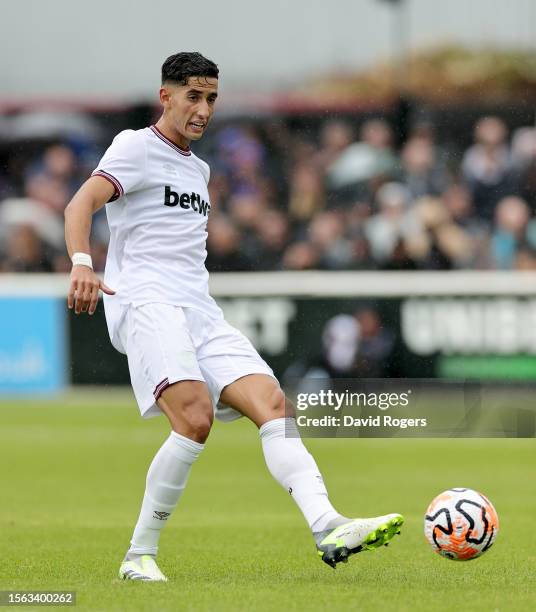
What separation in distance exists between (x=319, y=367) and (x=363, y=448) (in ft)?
8.99

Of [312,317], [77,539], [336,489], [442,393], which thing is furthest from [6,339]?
[77,539]

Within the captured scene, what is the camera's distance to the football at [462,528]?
18.9ft

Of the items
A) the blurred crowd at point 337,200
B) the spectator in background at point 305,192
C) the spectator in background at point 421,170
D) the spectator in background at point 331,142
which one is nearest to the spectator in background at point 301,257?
the blurred crowd at point 337,200

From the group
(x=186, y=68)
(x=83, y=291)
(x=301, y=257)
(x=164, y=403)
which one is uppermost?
(x=186, y=68)

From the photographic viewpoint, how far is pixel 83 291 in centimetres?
538

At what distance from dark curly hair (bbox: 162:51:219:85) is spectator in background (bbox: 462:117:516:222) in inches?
440

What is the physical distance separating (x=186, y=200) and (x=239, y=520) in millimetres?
3024

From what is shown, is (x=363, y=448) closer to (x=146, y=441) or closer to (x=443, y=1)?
(x=146, y=441)

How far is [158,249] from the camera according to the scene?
235 inches

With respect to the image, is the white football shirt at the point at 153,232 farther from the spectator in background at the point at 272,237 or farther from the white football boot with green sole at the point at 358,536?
the spectator in background at the point at 272,237

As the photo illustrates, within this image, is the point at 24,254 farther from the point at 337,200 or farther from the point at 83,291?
the point at 83,291

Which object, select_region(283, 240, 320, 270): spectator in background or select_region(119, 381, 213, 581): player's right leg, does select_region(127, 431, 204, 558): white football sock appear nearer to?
select_region(119, 381, 213, 581): player's right leg

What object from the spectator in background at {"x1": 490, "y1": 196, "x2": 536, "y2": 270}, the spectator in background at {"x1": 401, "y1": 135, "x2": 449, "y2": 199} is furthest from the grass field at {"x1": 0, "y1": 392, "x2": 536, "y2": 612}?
the spectator in background at {"x1": 401, "y1": 135, "x2": 449, "y2": 199}

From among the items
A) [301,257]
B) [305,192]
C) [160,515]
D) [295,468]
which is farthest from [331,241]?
[295,468]
